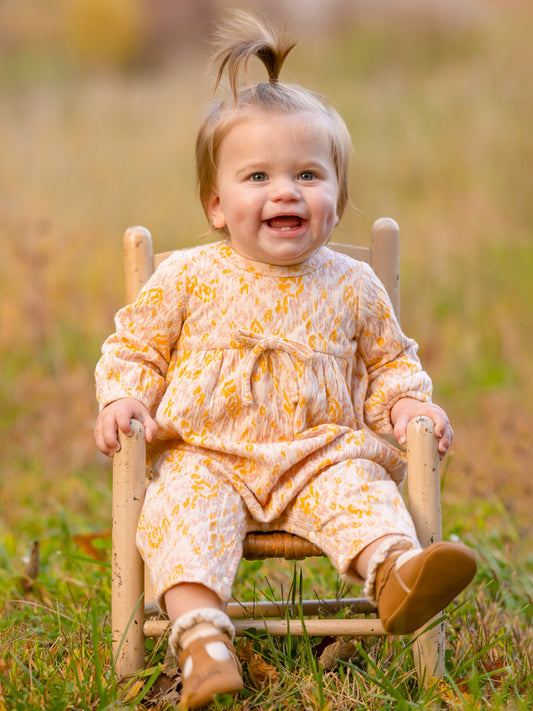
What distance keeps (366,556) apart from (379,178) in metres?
4.77

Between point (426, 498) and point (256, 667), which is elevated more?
point (426, 498)

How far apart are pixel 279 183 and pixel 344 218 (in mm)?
3224

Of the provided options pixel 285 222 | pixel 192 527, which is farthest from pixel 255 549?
pixel 285 222

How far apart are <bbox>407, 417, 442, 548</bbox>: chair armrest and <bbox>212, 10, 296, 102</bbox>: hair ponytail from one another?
79cm

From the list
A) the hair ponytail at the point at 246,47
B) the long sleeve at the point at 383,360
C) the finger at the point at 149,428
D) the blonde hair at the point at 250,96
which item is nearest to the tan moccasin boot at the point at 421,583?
the long sleeve at the point at 383,360

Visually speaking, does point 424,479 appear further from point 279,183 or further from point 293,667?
point 279,183

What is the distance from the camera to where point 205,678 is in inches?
58.6

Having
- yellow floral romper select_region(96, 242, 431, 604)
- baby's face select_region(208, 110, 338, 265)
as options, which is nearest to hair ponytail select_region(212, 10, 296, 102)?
baby's face select_region(208, 110, 338, 265)

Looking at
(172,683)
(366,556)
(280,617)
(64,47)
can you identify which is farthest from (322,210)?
(64,47)

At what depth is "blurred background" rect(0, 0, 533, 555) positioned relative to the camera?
11.6ft

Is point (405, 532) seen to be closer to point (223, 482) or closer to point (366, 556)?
point (366, 556)

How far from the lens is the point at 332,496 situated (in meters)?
1.75

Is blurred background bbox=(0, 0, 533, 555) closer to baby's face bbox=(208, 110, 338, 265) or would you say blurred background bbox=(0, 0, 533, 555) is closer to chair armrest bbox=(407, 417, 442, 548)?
baby's face bbox=(208, 110, 338, 265)

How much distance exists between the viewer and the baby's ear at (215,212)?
1.97 meters
